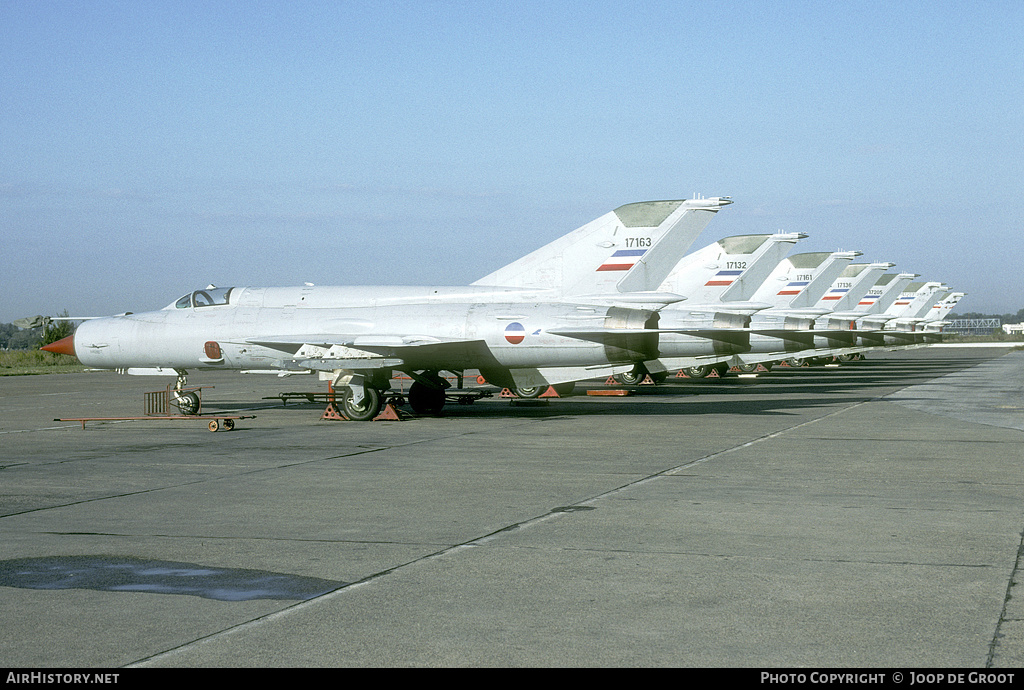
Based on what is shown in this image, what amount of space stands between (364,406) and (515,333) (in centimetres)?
355

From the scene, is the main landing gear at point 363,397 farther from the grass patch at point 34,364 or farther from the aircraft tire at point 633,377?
the grass patch at point 34,364

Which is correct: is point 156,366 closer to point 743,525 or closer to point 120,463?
point 120,463

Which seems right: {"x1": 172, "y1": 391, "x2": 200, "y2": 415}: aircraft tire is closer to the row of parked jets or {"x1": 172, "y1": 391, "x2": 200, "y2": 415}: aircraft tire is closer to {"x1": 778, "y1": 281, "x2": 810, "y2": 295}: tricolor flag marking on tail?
the row of parked jets

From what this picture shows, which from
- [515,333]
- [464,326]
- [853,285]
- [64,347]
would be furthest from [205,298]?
[853,285]

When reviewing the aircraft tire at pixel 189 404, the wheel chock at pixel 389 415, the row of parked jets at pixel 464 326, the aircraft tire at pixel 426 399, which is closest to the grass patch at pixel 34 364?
the row of parked jets at pixel 464 326

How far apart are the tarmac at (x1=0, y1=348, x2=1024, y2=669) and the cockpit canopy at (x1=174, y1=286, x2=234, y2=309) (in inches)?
223

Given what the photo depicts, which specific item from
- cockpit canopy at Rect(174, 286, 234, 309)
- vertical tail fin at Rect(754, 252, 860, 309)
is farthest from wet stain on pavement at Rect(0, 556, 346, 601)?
vertical tail fin at Rect(754, 252, 860, 309)

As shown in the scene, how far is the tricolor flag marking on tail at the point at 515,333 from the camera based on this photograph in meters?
18.9

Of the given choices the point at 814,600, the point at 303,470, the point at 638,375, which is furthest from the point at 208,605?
the point at 638,375

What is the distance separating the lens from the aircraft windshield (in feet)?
71.8

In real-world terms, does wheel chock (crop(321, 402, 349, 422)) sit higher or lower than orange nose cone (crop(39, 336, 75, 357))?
lower

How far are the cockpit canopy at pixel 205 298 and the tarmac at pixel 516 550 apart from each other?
5.66m
